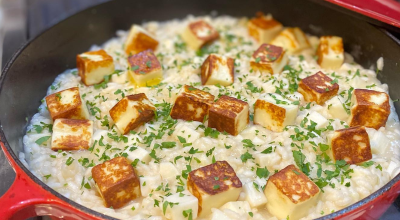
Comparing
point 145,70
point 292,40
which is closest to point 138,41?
point 145,70

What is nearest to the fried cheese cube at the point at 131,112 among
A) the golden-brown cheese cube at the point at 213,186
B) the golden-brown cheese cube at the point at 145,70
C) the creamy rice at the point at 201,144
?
the creamy rice at the point at 201,144

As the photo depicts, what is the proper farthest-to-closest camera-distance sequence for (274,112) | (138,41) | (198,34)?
(198,34) → (138,41) → (274,112)

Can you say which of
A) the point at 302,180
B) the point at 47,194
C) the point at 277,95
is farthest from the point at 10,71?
the point at 302,180

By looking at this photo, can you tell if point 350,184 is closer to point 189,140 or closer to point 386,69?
point 189,140

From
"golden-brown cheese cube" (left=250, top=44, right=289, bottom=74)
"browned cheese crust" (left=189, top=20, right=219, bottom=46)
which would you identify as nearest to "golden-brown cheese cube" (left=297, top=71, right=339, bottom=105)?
"golden-brown cheese cube" (left=250, top=44, right=289, bottom=74)

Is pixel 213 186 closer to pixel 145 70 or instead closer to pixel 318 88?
pixel 318 88
